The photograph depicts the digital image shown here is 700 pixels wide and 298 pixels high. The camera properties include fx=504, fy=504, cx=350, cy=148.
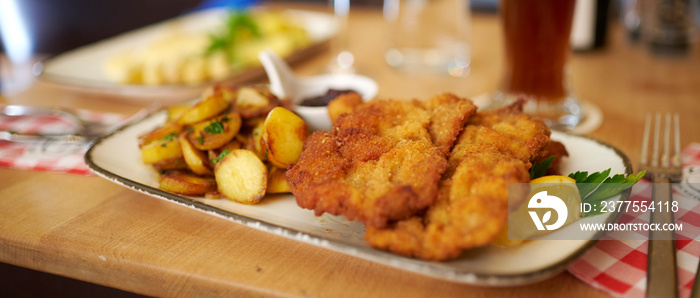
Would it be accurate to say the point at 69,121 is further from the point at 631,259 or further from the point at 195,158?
the point at 631,259

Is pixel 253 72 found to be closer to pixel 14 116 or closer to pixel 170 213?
pixel 14 116

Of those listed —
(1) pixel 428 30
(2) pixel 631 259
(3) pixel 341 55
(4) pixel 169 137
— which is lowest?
(2) pixel 631 259

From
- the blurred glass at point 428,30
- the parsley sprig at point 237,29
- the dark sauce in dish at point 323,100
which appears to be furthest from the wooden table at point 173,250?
the parsley sprig at point 237,29

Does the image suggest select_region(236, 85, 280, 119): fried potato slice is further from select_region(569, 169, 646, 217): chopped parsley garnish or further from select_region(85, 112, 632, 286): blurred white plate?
select_region(569, 169, 646, 217): chopped parsley garnish

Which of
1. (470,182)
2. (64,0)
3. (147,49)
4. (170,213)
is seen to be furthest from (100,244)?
(64,0)

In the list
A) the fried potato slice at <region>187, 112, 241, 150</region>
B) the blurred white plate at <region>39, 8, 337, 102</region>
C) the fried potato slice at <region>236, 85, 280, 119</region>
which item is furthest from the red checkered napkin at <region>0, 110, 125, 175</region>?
the fried potato slice at <region>236, 85, 280, 119</region>

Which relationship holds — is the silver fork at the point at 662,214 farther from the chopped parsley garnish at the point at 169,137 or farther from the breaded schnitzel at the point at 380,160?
the chopped parsley garnish at the point at 169,137

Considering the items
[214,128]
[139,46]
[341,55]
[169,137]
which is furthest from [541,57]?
[139,46]
